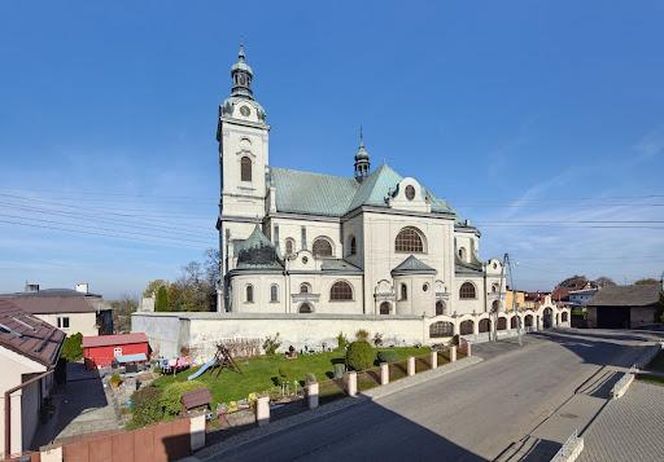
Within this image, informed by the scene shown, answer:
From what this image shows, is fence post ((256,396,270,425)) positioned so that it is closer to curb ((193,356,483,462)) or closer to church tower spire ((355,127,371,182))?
curb ((193,356,483,462))

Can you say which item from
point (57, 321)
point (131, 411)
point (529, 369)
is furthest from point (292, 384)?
point (57, 321)

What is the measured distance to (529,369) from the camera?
2298cm

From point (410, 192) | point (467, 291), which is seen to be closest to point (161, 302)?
point (410, 192)

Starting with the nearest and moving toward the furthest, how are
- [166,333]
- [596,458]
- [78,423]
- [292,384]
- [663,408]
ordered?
1. [596,458]
2. [663,408]
3. [78,423]
4. [292,384]
5. [166,333]

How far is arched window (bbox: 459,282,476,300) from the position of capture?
42.1m

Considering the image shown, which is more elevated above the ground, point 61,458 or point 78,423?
point 61,458

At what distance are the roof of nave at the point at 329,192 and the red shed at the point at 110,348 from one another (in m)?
15.9

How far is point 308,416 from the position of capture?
625 inches

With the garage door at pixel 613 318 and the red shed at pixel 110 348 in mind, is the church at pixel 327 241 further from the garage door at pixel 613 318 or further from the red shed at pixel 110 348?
the garage door at pixel 613 318

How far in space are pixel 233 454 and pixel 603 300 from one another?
4667 cm

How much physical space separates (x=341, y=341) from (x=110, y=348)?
58.0 feet

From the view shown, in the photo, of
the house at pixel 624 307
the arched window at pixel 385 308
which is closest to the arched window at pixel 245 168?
the arched window at pixel 385 308

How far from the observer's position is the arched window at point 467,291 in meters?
42.1

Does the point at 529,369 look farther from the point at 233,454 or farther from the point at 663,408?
the point at 233,454
